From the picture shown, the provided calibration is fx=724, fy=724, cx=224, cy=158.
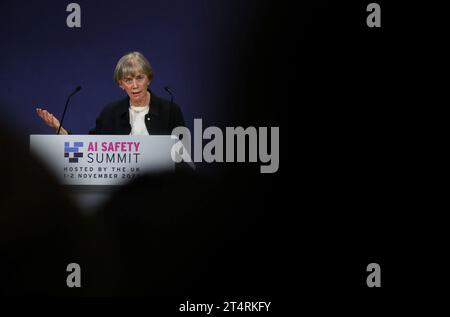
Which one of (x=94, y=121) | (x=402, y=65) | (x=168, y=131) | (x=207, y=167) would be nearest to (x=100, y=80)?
(x=94, y=121)

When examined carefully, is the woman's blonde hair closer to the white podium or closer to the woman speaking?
the woman speaking

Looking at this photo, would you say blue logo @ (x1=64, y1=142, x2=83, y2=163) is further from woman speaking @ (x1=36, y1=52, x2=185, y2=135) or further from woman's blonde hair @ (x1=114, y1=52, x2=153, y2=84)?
woman's blonde hair @ (x1=114, y1=52, x2=153, y2=84)

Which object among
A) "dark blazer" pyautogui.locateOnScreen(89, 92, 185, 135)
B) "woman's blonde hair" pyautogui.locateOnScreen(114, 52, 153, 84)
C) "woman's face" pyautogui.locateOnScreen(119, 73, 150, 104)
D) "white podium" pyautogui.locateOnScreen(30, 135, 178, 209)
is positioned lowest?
"white podium" pyautogui.locateOnScreen(30, 135, 178, 209)

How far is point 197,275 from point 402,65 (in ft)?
5.48

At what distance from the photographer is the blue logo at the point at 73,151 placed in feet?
13.4

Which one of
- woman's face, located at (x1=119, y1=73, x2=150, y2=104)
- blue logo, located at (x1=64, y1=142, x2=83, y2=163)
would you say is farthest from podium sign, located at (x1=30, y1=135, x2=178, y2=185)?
woman's face, located at (x1=119, y1=73, x2=150, y2=104)

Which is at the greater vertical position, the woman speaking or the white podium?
the woman speaking

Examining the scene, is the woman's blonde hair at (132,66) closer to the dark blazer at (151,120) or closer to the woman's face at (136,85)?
the woman's face at (136,85)

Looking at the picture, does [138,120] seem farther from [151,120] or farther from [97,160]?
[97,160]

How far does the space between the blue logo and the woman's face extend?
41 centimetres

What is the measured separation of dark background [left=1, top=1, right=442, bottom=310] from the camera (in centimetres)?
412

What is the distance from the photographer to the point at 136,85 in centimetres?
414
